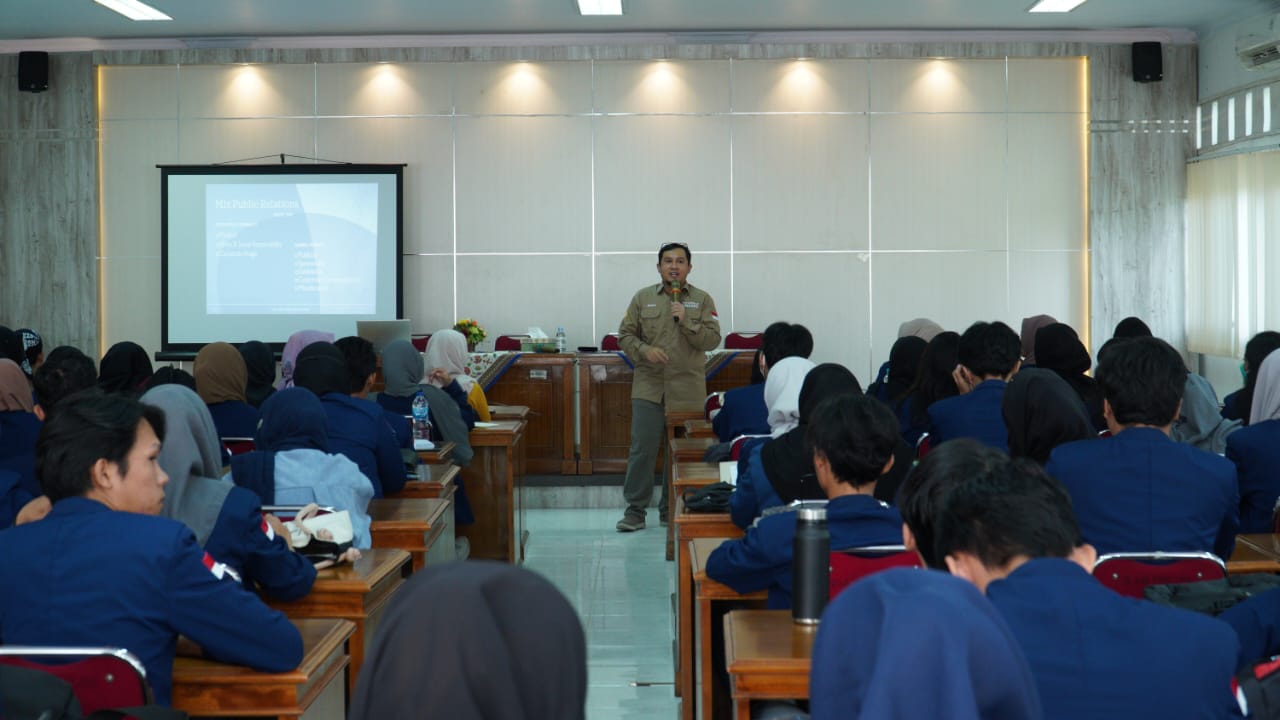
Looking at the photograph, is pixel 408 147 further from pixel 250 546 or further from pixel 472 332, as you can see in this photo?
pixel 250 546

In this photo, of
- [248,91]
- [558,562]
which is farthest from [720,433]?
[248,91]

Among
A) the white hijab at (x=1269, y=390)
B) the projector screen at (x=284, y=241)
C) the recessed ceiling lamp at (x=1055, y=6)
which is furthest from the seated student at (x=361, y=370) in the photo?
the recessed ceiling lamp at (x=1055, y=6)

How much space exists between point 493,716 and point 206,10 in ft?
29.4

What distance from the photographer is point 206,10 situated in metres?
8.95

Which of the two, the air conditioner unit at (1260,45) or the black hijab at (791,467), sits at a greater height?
the air conditioner unit at (1260,45)

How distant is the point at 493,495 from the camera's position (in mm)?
6297

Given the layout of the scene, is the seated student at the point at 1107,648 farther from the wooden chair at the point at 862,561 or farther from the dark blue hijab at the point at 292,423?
the dark blue hijab at the point at 292,423

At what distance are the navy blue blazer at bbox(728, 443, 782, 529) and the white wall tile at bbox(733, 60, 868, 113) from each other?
6724mm

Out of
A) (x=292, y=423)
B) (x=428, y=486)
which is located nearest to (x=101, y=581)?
(x=292, y=423)

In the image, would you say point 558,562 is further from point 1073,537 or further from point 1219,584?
point 1073,537

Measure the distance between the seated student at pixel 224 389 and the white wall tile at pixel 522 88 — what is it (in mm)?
5100

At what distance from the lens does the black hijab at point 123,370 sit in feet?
18.7

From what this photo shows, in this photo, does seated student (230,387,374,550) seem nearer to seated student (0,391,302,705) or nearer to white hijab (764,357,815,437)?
seated student (0,391,302,705)

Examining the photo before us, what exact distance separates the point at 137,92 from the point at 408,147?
232 centimetres
